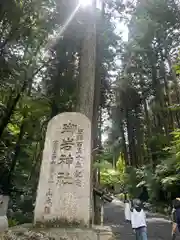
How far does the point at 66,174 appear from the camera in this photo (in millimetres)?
3861

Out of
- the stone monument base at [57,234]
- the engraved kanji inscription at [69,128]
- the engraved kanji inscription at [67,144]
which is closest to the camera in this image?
the stone monument base at [57,234]

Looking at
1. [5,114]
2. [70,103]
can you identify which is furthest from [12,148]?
[70,103]

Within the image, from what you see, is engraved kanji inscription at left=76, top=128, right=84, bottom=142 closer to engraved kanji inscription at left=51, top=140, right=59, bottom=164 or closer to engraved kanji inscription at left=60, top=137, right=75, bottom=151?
engraved kanji inscription at left=60, top=137, right=75, bottom=151

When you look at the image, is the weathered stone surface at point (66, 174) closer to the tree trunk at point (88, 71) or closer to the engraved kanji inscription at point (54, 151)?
the engraved kanji inscription at point (54, 151)

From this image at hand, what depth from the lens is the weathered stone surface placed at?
3.63 meters

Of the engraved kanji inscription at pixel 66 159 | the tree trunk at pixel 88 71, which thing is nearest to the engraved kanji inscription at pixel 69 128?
the engraved kanji inscription at pixel 66 159

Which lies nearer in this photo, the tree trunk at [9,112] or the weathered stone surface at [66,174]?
the weathered stone surface at [66,174]

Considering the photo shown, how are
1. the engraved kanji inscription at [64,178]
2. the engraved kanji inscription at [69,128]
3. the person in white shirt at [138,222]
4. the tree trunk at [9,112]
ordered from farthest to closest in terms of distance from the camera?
the tree trunk at [9,112]
the person in white shirt at [138,222]
the engraved kanji inscription at [69,128]
the engraved kanji inscription at [64,178]

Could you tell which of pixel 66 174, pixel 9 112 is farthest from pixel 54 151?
pixel 9 112

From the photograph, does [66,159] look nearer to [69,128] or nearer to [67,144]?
[67,144]

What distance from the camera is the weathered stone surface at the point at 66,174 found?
3629 millimetres

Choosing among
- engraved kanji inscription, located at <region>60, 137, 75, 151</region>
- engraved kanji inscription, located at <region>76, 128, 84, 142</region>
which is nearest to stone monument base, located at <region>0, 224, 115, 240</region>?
engraved kanji inscription, located at <region>60, 137, 75, 151</region>

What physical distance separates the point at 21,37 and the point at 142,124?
43.2ft

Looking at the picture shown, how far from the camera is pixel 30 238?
3.16 m
